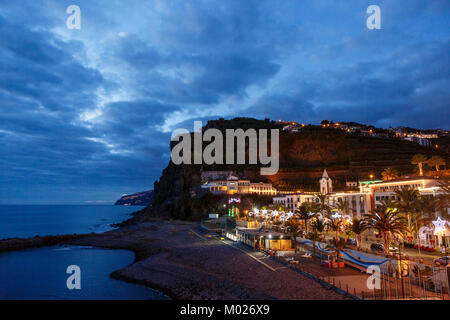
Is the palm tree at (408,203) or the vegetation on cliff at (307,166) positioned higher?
the vegetation on cliff at (307,166)

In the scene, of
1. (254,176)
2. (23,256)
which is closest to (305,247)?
(23,256)

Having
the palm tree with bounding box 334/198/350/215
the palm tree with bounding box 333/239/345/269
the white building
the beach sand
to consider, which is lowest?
the beach sand

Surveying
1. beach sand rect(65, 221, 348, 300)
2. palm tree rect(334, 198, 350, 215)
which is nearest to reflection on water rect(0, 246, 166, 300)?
beach sand rect(65, 221, 348, 300)

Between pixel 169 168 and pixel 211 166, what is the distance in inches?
1117

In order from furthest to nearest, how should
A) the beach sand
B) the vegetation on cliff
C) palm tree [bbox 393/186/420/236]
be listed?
the vegetation on cliff → palm tree [bbox 393/186/420/236] → the beach sand

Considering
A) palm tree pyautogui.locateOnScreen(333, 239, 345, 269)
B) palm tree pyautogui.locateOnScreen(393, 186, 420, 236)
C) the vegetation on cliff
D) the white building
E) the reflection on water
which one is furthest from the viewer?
the white building

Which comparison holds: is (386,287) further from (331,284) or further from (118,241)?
(118,241)

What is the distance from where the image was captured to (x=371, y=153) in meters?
134

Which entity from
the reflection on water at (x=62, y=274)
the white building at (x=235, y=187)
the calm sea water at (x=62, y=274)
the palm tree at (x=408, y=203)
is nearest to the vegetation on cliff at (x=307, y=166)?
the white building at (x=235, y=187)

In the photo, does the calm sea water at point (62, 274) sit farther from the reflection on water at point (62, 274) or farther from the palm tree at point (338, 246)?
the palm tree at point (338, 246)

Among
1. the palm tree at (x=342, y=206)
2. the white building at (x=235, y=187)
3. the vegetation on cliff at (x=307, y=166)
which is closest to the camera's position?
the palm tree at (x=342, y=206)

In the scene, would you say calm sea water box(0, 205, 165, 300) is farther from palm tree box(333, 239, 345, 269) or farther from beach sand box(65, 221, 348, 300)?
palm tree box(333, 239, 345, 269)

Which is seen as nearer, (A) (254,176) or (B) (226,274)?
(B) (226,274)

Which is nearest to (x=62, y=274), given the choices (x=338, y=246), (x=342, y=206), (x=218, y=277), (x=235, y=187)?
(x=218, y=277)
